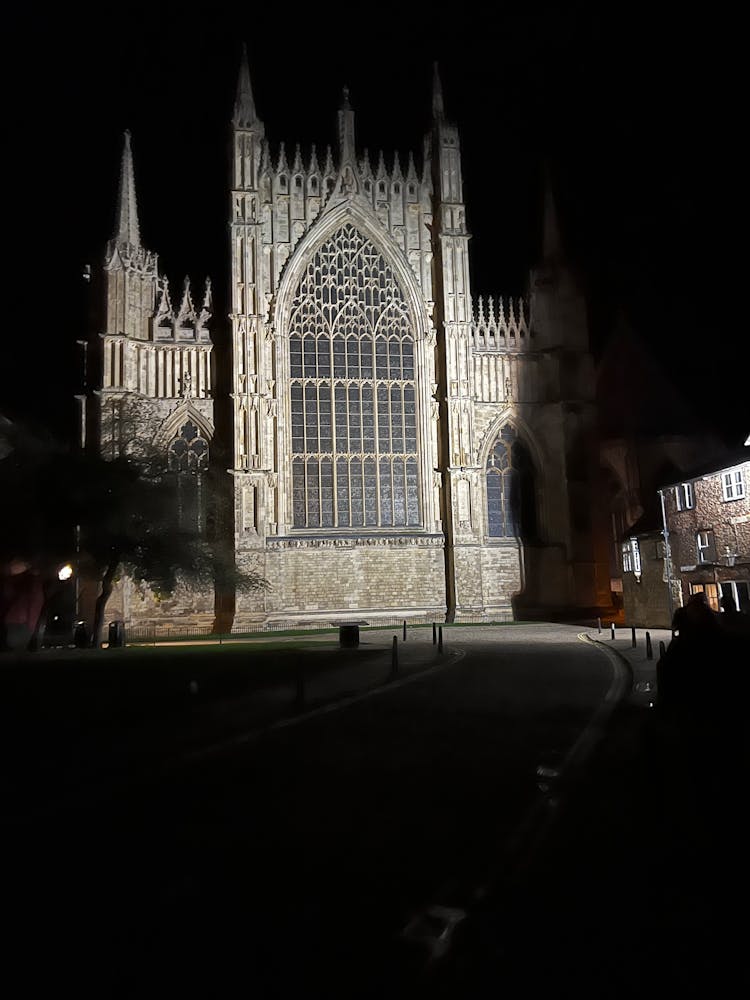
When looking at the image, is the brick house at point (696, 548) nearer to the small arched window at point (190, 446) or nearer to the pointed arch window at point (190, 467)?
the pointed arch window at point (190, 467)

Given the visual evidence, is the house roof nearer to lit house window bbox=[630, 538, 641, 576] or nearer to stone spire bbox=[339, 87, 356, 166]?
lit house window bbox=[630, 538, 641, 576]

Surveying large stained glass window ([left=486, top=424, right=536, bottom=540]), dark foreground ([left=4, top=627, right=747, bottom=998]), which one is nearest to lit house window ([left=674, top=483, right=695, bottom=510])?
large stained glass window ([left=486, top=424, right=536, bottom=540])

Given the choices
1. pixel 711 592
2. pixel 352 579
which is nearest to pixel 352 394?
pixel 352 579

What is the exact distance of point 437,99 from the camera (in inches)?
1441

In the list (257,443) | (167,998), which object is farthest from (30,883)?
(257,443)

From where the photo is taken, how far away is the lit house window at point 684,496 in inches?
1073

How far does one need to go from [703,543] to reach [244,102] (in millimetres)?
27298

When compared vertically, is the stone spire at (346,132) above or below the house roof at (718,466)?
above

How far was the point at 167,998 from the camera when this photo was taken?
121 inches

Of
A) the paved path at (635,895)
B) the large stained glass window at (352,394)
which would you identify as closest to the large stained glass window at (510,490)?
the large stained glass window at (352,394)

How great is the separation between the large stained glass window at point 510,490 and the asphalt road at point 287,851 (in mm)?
25635

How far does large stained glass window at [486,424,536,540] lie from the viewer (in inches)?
1388

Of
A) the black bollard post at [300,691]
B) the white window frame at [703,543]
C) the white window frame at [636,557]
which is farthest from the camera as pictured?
the white window frame at [636,557]

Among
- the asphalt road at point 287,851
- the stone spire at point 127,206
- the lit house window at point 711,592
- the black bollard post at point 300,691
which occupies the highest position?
the stone spire at point 127,206
